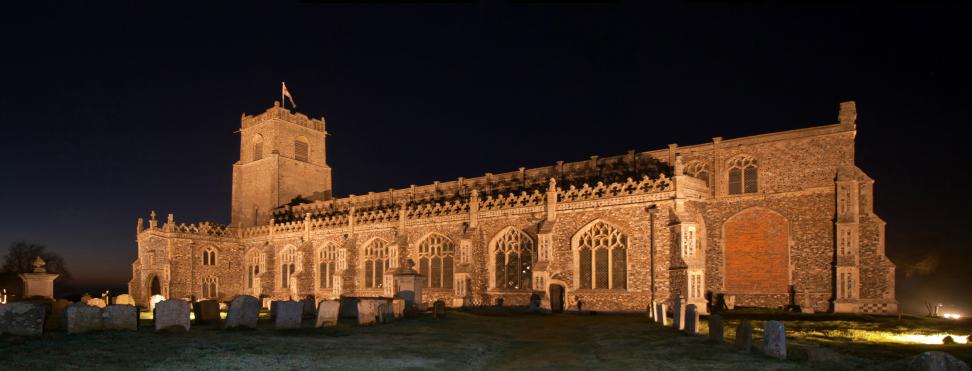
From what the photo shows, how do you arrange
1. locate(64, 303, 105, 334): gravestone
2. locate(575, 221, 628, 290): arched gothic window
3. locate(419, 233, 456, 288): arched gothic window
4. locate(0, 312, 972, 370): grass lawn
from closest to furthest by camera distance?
locate(0, 312, 972, 370): grass lawn → locate(64, 303, 105, 334): gravestone → locate(575, 221, 628, 290): arched gothic window → locate(419, 233, 456, 288): arched gothic window

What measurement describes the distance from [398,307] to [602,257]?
9561mm

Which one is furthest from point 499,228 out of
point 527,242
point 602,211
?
point 602,211

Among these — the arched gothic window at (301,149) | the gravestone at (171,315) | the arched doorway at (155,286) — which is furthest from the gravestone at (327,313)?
the arched gothic window at (301,149)

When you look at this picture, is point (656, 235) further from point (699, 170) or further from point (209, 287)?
point (209, 287)

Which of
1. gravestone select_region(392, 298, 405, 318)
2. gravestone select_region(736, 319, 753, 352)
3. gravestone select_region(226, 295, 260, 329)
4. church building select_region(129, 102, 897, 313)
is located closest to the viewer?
gravestone select_region(736, 319, 753, 352)

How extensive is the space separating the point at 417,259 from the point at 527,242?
7.65 metres

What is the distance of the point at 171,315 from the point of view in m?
16.5

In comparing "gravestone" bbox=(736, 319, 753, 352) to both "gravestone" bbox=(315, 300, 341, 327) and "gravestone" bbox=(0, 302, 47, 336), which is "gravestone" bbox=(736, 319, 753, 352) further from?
"gravestone" bbox=(0, 302, 47, 336)

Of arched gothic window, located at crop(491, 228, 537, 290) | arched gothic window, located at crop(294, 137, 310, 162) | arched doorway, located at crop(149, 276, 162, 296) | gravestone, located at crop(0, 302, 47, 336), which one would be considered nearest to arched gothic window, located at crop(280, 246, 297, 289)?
arched doorway, located at crop(149, 276, 162, 296)

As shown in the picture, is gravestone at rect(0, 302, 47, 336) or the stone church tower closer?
gravestone at rect(0, 302, 47, 336)

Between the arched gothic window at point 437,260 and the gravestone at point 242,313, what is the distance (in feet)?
54.4

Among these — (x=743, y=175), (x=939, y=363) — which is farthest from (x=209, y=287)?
(x=939, y=363)

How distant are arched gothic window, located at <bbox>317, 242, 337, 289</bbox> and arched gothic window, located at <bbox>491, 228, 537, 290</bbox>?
13.4 metres

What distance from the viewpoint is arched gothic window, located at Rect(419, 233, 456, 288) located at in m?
34.4
